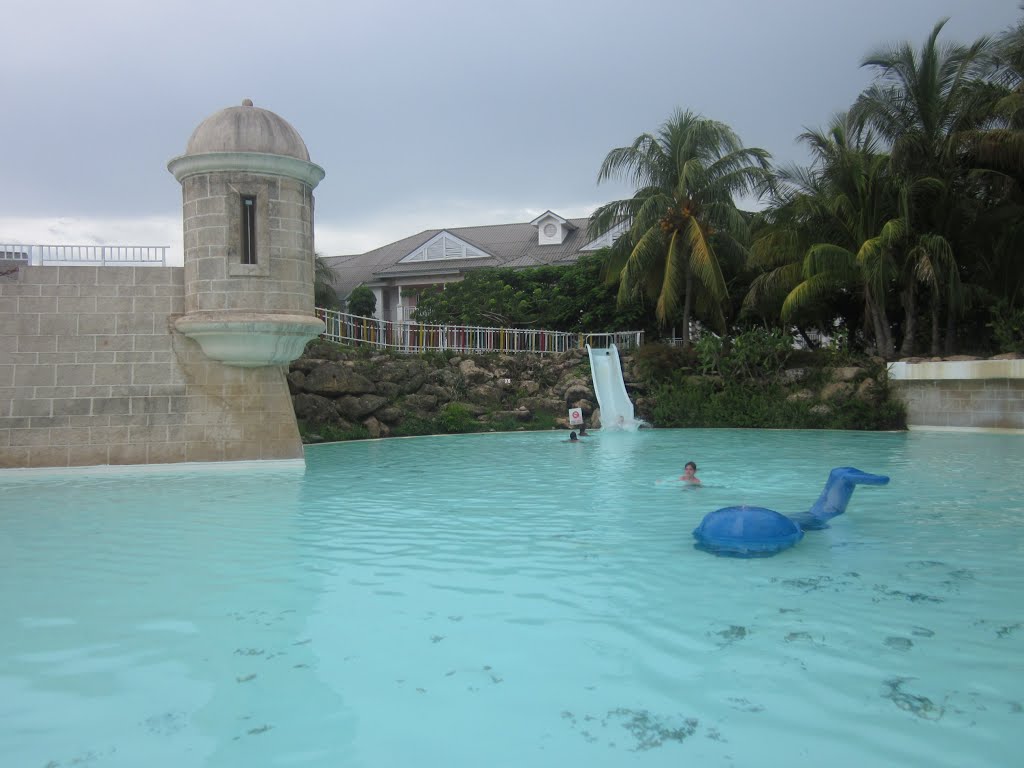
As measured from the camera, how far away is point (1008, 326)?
1958 cm

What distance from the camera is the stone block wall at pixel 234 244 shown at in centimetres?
1198

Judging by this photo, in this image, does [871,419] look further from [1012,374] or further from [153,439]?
[153,439]

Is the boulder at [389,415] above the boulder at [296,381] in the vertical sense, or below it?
below

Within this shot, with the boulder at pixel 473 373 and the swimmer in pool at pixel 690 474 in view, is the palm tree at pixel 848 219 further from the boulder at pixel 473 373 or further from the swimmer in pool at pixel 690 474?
the swimmer in pool at pixel 690 474

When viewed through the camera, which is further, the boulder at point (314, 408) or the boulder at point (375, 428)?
the boulder at point (375, 428)

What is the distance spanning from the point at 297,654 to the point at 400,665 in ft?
2.08

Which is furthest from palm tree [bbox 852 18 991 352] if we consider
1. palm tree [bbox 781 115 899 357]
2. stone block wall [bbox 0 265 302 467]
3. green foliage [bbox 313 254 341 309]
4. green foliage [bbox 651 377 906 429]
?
green foliage [bbox 313 254 341 309]

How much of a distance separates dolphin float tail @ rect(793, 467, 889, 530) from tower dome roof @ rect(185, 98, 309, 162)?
9.30 meters

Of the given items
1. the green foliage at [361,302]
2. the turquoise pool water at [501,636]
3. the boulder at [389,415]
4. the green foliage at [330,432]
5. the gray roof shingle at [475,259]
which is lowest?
the turquoise pool water at [501,636]

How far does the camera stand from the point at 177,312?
12.2 metres

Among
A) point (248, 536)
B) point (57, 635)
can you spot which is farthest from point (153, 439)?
point (57, 635)

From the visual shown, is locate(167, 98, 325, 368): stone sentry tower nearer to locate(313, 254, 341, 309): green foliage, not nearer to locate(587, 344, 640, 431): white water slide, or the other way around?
locate(587, 344, 640, 431): white water slide

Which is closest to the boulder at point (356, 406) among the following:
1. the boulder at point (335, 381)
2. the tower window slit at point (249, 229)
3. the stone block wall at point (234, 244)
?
the boulder at point (335, 381)

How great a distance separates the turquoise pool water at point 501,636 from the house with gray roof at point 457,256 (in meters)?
25.2
